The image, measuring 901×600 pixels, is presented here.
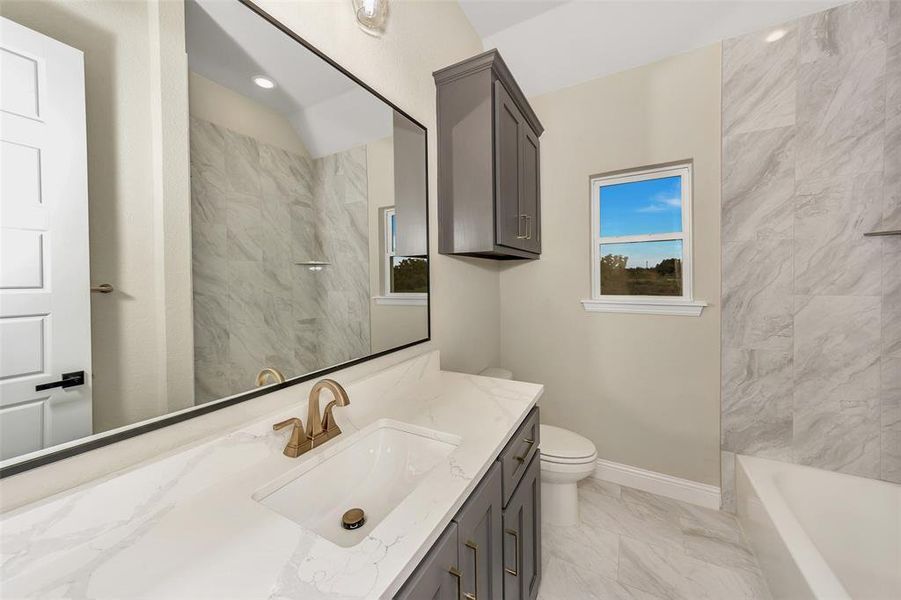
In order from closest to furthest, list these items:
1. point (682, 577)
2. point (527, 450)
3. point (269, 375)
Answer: point (269, 375), point (527, 450), point (682, 577)

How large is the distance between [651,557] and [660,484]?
1.85ft

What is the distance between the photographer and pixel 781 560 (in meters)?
1.32

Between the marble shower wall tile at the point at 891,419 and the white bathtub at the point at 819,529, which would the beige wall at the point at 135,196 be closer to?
the white bathtub at the point at 819,529

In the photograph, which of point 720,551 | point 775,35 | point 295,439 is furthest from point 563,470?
point 775,35

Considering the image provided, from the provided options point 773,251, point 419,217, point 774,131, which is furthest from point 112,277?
point 774,131

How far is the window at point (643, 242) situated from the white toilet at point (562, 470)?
2.88 feet

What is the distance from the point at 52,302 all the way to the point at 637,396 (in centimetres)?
254

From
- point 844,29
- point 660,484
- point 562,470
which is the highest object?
point 844,29

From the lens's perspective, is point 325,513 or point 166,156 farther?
point 325,513

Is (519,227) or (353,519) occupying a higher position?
(519,227)

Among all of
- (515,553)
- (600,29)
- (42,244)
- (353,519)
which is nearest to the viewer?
(42,244)

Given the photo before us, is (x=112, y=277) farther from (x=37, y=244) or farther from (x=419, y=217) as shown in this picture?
(x=419, y=217)

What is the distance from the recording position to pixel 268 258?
0.89m

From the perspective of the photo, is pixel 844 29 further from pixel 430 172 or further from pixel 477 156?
pixel 430 172
